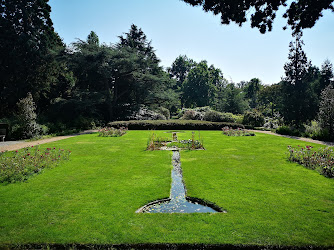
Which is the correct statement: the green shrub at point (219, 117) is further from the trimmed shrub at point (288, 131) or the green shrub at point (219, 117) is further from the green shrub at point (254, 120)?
the trimmed shrub at point (288, 131)

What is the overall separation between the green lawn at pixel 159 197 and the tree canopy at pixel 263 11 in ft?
11.7

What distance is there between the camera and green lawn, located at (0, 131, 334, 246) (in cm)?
328

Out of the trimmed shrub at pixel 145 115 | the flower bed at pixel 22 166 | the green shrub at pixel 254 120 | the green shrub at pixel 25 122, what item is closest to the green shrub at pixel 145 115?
the trimmed shrub at pixel 145 115

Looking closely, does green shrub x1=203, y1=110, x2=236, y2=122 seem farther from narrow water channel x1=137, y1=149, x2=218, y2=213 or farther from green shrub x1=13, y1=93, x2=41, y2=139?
narrow water channel x1=137, y1=149, x2=218, y2=213

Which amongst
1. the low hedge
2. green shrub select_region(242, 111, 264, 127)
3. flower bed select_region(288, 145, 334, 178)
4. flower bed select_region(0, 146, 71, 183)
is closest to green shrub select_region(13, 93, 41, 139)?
flower bed select_region(0, 146, 71, 183)

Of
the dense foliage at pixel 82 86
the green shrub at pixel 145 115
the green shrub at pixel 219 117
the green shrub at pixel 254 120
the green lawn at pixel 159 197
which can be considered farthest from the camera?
the green shrub at pixel 145 115

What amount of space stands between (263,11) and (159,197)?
4378 mm

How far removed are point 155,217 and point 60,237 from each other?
4.93 ft

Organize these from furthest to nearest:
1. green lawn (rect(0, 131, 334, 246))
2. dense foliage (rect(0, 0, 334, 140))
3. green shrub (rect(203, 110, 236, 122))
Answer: green shrub (rect(203, 110, 236, 122)) < dense foliage (rect(0, 0, 334, 140)) < green lawn (rect(0, 131, 334, 246))

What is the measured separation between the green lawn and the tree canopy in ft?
11.7

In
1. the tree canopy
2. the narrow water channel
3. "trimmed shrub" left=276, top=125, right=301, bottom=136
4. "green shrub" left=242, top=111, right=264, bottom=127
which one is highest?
the tree canopy

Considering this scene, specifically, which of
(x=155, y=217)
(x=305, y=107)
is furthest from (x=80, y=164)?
(x=305, y=107)

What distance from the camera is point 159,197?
476 centimetres

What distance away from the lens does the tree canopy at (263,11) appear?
4.10 m
